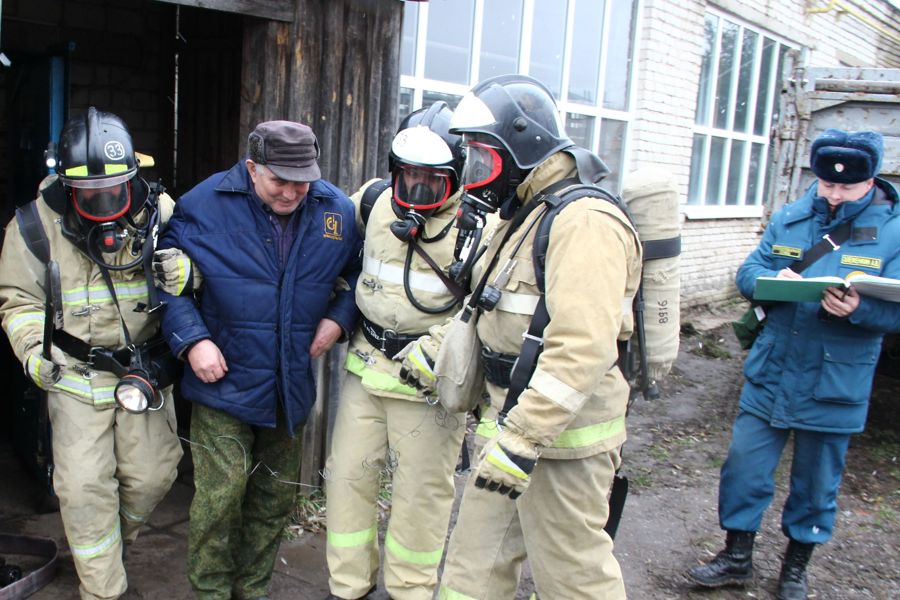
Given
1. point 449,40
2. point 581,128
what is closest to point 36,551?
point 449,40

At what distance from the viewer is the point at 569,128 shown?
805 centimetres

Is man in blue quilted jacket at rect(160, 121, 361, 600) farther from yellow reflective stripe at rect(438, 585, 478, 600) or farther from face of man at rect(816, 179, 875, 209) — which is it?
face of man at rect(816, 179, 875, 209)

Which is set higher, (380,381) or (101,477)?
(380,381)

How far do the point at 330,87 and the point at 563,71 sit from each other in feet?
13.2

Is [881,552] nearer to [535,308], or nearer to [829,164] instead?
[829,164]

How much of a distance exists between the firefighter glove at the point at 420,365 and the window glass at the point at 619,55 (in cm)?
591

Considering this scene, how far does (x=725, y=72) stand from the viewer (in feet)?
33.8

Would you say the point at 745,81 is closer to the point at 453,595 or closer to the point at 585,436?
the point at 585,436

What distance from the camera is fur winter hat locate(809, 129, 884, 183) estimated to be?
3.82 metres

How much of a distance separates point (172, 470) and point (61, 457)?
441 millimetres

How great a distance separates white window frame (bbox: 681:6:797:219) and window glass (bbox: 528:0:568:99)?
2825 millimetres

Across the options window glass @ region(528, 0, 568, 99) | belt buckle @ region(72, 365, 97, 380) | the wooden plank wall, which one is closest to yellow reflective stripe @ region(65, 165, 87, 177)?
belt buckle @ region(72, 365, 97, 380)

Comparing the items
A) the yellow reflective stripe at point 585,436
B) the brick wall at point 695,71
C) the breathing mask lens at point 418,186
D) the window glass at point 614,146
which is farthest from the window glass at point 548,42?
the yellow reflective stripe at point 585,436

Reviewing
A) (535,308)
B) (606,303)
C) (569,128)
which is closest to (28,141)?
(535,308)
